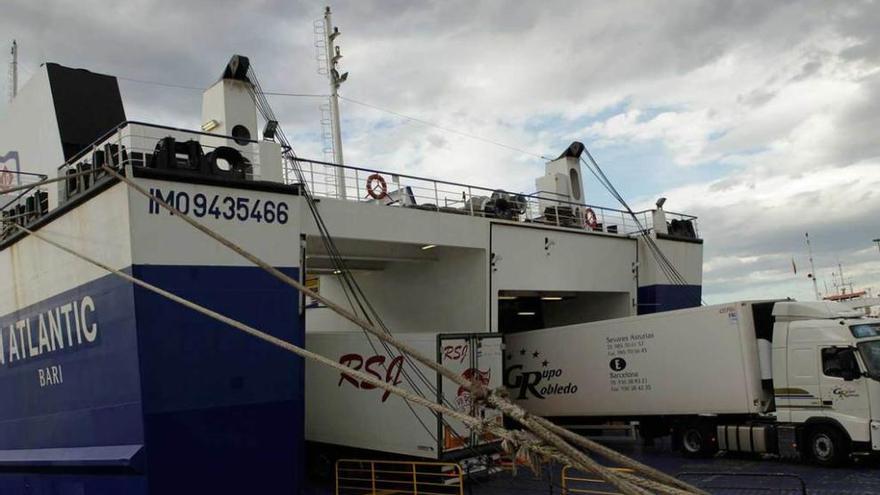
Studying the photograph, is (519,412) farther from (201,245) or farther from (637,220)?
(637,220)

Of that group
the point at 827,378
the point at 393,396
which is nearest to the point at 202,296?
the point at 393,396

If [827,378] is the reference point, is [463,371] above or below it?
above

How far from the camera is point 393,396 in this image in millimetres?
11883

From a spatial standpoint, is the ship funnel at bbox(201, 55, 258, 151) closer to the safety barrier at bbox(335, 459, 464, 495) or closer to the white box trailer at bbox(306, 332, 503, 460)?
the white box trailer at bbox(306, 332, 503, 460)

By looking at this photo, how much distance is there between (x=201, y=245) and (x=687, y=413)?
31.0ft

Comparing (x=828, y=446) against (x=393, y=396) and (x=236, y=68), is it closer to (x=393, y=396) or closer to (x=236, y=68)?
(x=393, y=396)

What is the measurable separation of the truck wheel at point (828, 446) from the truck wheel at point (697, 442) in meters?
1.72

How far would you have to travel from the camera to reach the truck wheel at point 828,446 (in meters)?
11.6

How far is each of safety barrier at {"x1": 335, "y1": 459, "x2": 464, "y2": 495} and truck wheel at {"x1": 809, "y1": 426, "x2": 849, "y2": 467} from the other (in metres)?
6.02

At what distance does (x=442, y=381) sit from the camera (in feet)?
38.7

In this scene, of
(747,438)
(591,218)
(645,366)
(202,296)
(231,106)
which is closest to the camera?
(202,296)

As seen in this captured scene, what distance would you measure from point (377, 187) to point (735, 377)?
7507 mm

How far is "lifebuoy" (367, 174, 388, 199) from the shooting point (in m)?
13.8

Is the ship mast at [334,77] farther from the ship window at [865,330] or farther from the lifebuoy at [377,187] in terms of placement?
the ship window at [865,330]
